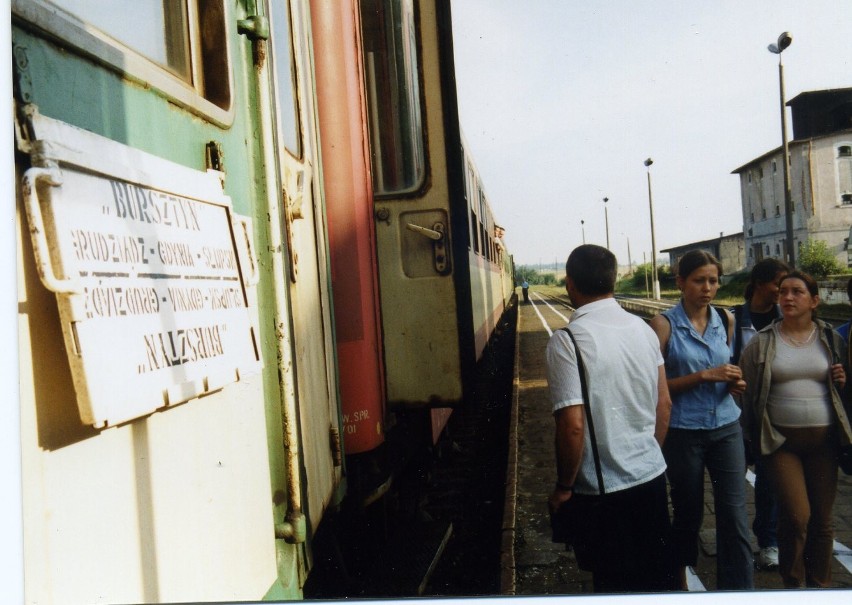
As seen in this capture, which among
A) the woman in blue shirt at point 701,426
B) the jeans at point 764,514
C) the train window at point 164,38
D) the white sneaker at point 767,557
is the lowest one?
the white sneaker at point 767,557

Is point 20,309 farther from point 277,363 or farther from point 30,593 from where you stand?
point 277,363

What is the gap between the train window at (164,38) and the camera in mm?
1119

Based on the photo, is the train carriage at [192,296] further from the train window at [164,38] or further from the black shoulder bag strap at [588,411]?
the black shoulder bag strap at [588,411]

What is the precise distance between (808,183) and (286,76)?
1.82 m

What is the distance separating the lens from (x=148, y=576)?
121 cm

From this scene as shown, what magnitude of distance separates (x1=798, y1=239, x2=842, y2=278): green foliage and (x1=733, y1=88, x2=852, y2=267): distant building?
2 centimetres

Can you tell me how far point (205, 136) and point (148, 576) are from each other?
34.8 inches

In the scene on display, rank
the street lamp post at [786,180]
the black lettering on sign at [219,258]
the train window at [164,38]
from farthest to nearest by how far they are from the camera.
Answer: the street lamp post at [786,180]
the black lettering on sign at [219,258]
the train window at [164,38]

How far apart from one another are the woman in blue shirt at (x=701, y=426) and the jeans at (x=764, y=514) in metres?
0.38

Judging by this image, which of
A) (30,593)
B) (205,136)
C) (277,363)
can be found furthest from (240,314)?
(30,593)

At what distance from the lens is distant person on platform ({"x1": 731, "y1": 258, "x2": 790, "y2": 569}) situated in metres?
2.46

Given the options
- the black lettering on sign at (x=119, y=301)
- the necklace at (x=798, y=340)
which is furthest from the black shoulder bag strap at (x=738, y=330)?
the black lettering on sign at (x=119, y=301)

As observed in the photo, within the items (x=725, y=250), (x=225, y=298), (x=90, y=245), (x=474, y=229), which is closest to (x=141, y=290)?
(x=90, y=245)

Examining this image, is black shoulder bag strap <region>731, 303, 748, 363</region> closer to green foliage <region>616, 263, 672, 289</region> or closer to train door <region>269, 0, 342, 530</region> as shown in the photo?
green foliage <region>616, 263, 672, 289</region>
